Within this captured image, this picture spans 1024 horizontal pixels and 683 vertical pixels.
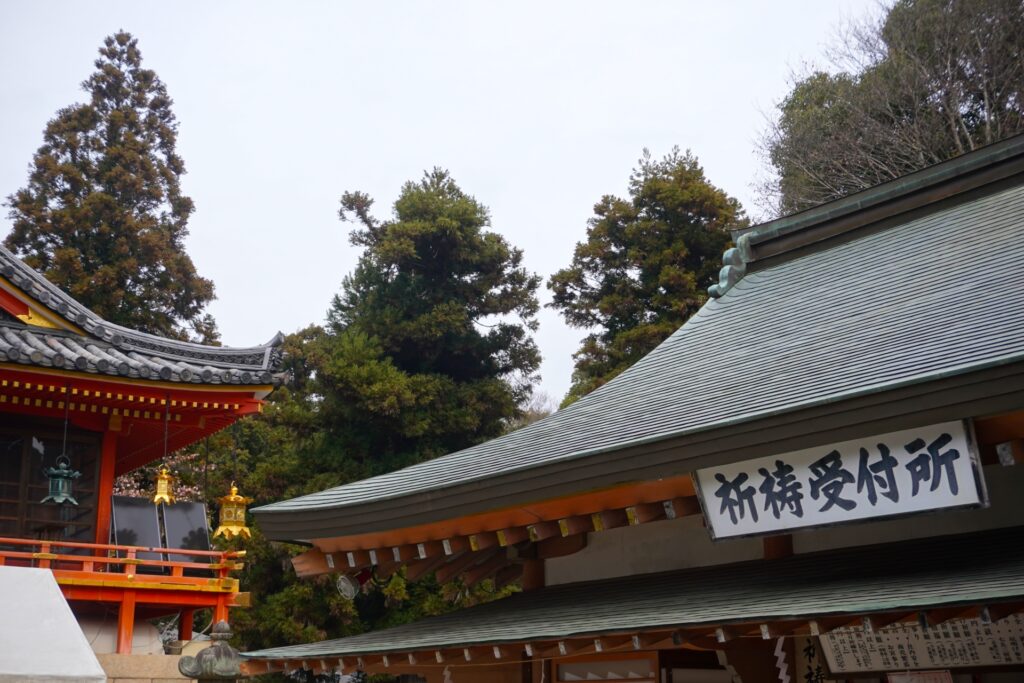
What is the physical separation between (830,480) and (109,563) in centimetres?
946

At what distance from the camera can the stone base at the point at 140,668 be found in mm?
11195

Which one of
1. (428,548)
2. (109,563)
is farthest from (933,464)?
(109,563)

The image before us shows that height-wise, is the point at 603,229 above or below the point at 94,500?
above

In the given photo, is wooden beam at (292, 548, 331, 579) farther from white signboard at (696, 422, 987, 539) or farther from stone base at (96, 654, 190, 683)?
stone base at (96, 654, 190, 683)

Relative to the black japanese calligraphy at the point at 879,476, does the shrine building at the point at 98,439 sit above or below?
above

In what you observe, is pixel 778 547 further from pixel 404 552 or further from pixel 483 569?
pixel 483 569

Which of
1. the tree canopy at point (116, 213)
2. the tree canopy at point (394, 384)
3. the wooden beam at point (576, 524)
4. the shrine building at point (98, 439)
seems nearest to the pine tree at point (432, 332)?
the tree canopy at point (394, 384)

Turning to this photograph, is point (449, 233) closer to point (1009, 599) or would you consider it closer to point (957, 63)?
point (957, 63)

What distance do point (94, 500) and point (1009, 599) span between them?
11090 mm

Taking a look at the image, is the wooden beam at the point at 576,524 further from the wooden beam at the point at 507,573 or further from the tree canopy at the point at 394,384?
the tree canopy at the point at 394,384

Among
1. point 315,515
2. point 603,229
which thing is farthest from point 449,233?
point 315,515

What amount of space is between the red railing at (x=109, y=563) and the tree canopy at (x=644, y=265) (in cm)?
1013

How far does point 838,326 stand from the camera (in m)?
7.22

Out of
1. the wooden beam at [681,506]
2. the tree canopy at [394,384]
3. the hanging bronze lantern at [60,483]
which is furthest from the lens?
the tree canopy at [394,384]
